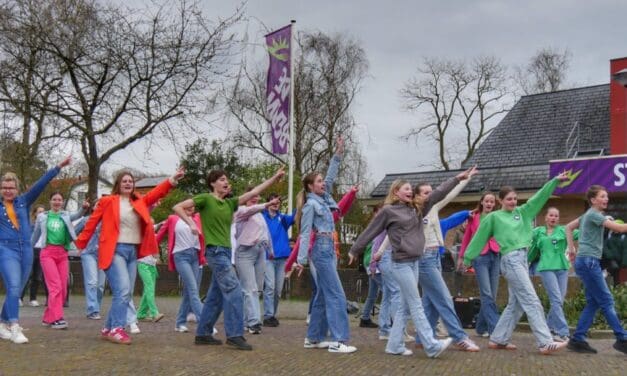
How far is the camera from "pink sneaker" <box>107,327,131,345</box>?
8.93 meters

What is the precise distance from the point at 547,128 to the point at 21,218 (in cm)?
2774

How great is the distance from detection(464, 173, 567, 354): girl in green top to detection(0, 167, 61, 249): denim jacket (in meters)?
5.06

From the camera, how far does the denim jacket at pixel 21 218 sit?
9.16 metres

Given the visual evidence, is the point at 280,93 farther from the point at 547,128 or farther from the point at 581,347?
A: the point at 547,128

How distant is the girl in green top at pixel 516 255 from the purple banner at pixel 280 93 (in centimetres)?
1030

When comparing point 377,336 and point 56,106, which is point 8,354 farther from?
point 56,106

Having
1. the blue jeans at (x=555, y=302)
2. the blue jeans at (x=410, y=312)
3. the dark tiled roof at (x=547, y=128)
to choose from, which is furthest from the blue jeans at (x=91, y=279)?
the dark tiled roof at (x=547, y=128)

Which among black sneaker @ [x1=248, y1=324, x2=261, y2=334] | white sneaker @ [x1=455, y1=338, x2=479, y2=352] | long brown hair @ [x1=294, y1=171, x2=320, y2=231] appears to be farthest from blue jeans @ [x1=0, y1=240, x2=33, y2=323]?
white sneaker @ [x1=455, y1=338, x2=479, y2=352]

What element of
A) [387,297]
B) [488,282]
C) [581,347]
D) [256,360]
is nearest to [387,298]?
[387,297]

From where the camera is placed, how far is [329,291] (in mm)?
8672

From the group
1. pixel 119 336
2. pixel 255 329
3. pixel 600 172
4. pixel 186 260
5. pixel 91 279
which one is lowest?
pixel 255 329

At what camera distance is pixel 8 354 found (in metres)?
8.10

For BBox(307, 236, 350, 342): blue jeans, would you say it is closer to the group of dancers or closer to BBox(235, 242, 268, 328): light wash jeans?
the group of dancers

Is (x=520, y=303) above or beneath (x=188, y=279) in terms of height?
beneath
